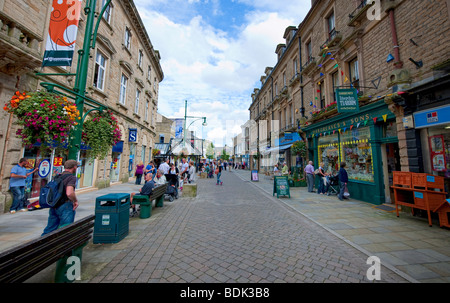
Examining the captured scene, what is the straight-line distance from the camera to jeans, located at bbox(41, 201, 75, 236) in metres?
3.43

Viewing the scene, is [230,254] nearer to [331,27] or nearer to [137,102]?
[331,27]

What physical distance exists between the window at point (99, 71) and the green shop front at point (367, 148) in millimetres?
13799

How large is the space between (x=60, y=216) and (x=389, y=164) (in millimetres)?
11343

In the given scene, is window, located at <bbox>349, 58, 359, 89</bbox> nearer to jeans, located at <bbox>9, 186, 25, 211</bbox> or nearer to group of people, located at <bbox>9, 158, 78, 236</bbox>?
group of people, located at <bbox>9, 158, 78, 236</bbox>

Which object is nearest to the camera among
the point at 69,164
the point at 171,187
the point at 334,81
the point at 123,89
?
the point at 69,164

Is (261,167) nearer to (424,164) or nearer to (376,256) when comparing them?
(424,164)

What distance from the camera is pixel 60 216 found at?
11.3 feet

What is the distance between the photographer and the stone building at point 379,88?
19.3 feet

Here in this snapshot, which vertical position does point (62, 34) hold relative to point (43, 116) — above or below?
above

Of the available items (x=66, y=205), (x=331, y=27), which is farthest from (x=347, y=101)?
(x=66, y=205)

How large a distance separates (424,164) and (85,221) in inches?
371

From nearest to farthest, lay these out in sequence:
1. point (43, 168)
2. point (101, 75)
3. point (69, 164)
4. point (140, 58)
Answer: point (69, 164) → point (43, 168) → point (101, 75) → point (140, 58)

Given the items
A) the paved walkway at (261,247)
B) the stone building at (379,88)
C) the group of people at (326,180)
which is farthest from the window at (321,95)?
the paved walkway at (261,247)

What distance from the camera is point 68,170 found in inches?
140
